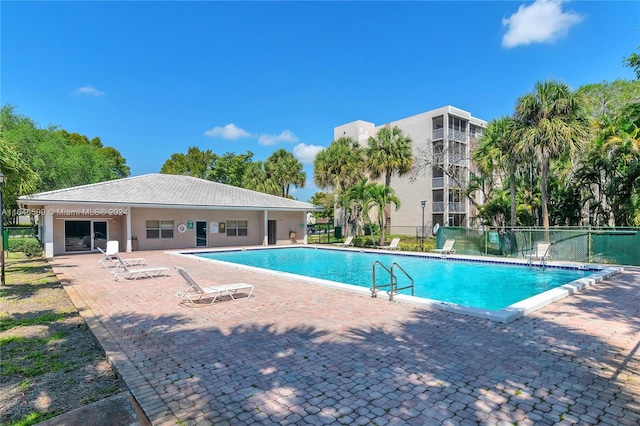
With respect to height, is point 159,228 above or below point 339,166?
below

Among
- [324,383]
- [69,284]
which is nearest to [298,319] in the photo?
[324,383]

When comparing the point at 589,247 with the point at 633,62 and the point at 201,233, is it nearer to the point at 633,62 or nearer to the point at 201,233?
the point at 633,62

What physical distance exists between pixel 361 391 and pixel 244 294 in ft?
19.1

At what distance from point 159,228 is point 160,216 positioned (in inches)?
31.5

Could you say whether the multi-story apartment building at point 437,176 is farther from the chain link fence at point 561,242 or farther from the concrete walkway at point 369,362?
the concrete walkway at point 369,362

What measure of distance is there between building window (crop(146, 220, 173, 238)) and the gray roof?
5.63 ft

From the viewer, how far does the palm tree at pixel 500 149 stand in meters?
18.6

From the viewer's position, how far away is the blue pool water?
37.1 ft

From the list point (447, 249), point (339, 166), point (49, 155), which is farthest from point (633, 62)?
point (49, 155)

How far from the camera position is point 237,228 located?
26734mm

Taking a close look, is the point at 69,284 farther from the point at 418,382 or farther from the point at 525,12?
the point at 525,12

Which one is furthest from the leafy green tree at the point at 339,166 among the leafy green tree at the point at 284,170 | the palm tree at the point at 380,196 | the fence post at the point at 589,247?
the fence post at the point at 589,247

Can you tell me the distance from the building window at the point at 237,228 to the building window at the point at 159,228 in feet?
13.6

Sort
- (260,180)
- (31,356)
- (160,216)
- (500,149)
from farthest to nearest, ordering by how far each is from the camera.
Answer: (260,180)
(160,216)
(500,149)
(31,356)
